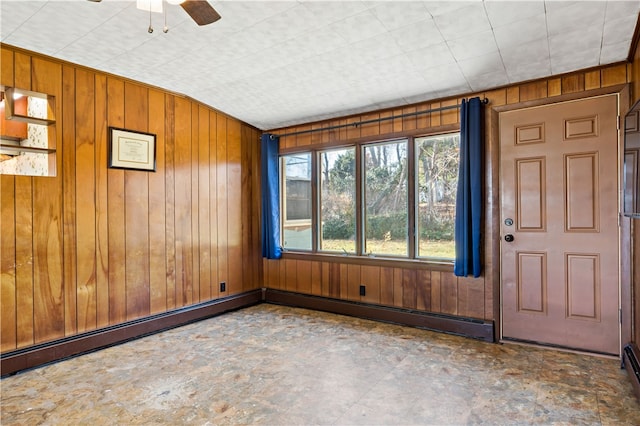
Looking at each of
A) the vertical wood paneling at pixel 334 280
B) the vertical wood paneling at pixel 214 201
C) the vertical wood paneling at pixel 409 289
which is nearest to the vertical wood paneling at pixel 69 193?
the vertical wood paneling at pixel 214 201

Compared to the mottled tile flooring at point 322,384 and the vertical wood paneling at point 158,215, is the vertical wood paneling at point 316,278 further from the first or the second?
the vertical wood paneling at point 158,215

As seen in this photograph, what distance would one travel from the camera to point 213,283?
450cm

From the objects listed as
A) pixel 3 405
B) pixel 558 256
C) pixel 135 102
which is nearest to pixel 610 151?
pixel 558 256

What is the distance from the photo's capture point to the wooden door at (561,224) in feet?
9.93

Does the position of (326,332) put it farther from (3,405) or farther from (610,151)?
(610,151)

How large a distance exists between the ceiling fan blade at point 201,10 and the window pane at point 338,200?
2.67 meters

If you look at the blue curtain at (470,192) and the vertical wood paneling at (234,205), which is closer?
the blue curtain at (470,192)

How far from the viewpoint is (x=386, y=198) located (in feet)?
13.9

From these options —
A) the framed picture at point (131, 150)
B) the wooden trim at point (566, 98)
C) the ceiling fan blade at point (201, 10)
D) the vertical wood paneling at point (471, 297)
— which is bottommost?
the vertical wood paneling at point (471, 297)

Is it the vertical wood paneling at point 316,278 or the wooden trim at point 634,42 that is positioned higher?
the wooden trim at point 634,42

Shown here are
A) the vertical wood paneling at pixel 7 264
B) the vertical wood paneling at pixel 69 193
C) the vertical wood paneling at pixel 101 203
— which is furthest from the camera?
the vertical wood paneling at pixel 101 203

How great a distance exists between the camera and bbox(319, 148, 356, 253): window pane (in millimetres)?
4531

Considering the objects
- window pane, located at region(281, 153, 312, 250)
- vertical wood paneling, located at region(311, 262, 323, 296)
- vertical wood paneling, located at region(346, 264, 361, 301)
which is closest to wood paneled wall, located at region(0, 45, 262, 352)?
window pane, located at region(281, 153, 312, 250)

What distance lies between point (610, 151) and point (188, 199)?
410 cm
